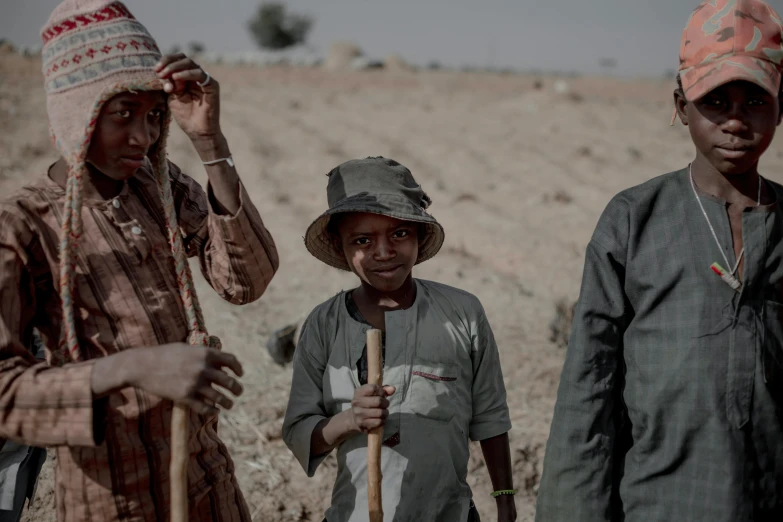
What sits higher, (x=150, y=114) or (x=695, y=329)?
(x=150, y=114)

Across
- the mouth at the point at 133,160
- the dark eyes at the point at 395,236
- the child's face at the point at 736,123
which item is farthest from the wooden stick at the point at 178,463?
the child's face at the point at 736,123

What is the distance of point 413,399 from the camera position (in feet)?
7.77

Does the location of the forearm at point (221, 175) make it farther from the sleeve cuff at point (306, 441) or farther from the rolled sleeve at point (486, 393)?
the rolled sleeve at point (486, 393)

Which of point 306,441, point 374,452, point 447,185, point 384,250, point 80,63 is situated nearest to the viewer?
point 80,63

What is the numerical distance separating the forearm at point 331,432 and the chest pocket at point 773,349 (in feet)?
3.66

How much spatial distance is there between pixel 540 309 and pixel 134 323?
465 centimetres

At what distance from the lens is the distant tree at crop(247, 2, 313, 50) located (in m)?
51.0

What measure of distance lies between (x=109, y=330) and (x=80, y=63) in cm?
67

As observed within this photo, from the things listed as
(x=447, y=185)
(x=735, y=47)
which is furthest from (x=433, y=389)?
(x=447, y=185)

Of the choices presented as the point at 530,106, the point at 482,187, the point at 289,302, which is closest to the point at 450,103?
the point at 530,106

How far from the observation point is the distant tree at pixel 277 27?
167ft

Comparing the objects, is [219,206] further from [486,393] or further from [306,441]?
[486,393]

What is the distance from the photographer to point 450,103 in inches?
736

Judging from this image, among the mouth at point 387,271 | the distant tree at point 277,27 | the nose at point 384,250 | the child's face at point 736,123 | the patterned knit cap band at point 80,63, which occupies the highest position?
the distant tree at point 277,27
